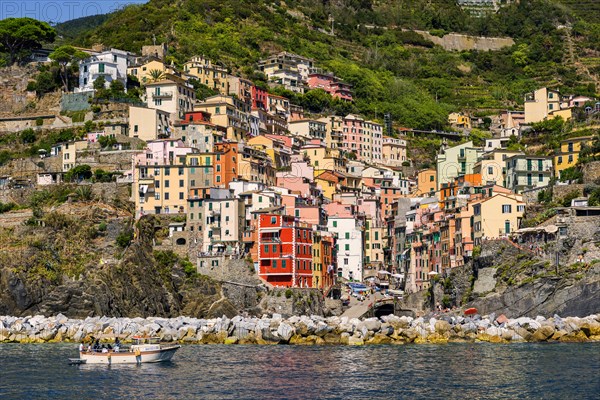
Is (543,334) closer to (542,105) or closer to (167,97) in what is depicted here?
(167,97)

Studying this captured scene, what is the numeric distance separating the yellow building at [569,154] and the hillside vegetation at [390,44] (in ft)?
134

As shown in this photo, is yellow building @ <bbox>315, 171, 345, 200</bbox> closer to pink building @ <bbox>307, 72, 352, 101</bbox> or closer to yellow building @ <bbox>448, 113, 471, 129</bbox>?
pink building @ <bbox>307, 72, 352, 101</bbox>

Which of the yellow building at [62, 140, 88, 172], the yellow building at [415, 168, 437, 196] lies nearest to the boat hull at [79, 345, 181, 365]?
the yellow building at [62, 140, 88, 172]

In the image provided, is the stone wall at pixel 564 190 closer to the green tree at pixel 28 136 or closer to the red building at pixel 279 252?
the red building at pixel 279 252

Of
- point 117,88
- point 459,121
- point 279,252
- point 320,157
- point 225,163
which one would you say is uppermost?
point 459,121

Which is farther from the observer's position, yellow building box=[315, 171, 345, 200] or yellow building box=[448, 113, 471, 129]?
yellow building box=[448, 113, 471, 129]

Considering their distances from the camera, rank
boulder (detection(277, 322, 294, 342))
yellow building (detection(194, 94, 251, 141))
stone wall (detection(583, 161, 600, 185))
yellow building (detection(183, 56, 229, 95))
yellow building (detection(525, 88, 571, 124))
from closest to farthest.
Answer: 1. boulder (detection(277, 322, 294, 342))
2. stone wall (detection(583, 161, 600, 185))
3. yellow building (detection(194, 94, 251, 141))
4. yellow building (detection(183, 56, 229, 95))
5. yellow building (detection(525, 88, 571, 124))

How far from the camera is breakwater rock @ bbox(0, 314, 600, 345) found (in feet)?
243

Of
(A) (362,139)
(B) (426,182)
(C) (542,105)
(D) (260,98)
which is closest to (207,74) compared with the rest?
(D) (260,98)

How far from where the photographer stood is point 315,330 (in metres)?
77.2

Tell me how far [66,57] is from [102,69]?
624 centimetres

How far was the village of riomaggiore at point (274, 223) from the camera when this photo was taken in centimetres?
6312

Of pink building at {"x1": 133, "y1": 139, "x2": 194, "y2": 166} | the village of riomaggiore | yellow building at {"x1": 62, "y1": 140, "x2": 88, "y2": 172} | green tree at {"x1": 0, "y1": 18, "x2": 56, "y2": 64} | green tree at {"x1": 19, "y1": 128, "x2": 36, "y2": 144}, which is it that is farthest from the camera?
green tree at {"x1": 0, "y1": 18, "x2": 56, "y2": 64}

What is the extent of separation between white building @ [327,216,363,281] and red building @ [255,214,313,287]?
12965 mm
